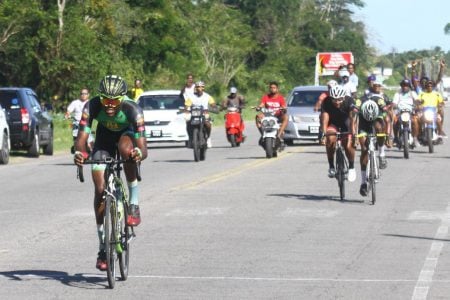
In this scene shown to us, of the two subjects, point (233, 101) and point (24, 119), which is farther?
point (233, 101)

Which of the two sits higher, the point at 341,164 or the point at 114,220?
the point at 114,220

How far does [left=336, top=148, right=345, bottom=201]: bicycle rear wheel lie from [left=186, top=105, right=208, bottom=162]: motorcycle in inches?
367

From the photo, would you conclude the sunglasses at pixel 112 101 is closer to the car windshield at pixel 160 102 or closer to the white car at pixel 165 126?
the white car at pixel 165 126

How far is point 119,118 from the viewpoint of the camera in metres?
11.3

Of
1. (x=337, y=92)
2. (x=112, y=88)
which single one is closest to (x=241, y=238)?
(x=112, y=88)

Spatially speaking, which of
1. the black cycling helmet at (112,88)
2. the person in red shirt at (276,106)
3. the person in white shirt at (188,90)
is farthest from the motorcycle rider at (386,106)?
the black cycling helmet at (112,88)

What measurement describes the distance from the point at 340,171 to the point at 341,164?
198mm

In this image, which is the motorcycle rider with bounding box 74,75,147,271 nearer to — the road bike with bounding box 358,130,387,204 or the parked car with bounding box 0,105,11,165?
the road bike with bounding box 358,130,387,204

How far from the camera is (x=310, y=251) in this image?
1322cm

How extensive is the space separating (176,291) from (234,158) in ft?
64.1

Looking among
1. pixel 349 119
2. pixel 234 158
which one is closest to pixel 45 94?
pixel 234 158

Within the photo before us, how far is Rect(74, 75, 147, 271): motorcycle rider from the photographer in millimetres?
11000

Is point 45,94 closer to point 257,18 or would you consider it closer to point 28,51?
point 28,51

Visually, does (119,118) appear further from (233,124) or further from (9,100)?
(233,124)
